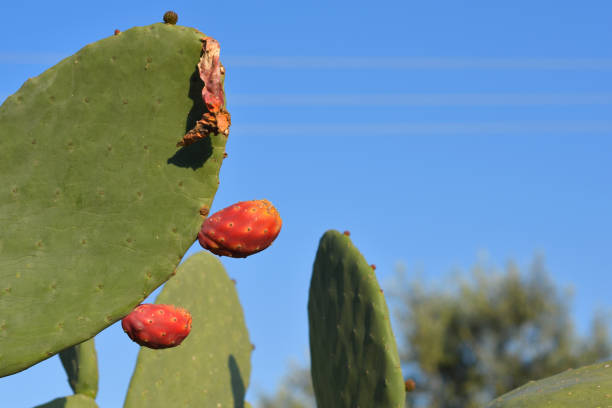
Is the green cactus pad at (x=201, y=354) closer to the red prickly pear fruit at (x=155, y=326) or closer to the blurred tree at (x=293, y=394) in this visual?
the red prickly pear fruit at (x=155, y=326)

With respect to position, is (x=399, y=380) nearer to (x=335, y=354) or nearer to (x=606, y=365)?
(x=335, y=354)

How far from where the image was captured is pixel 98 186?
246 centimetres

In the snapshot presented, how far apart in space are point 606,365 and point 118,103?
7.58 ft

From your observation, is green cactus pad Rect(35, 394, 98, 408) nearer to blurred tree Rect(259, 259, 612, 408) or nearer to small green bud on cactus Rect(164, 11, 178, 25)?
small green bud on cactus Rect(164, 11, 178, 25)

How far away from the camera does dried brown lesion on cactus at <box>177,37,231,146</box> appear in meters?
2.24

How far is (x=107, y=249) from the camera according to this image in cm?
242

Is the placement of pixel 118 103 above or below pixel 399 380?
above

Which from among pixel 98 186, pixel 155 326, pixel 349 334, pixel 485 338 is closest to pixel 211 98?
pixel 98 186

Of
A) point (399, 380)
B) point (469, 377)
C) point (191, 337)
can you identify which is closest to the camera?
point (399, 380)

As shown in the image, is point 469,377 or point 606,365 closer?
point 606,365

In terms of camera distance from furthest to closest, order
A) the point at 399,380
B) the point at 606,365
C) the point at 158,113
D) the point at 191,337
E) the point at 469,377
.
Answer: the point at 469,377, the point at 191,337, the point at 606,365, the point at 399,380, the point at 158,113

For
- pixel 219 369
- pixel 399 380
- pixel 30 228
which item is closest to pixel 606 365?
pixel 399 380

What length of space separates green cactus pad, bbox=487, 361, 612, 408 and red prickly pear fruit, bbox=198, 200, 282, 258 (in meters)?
1.35

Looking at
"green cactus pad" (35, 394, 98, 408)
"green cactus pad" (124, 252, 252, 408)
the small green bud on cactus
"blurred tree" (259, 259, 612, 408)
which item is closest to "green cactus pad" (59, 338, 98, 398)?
"green cactus pad" (35, 394, 98, 408)
